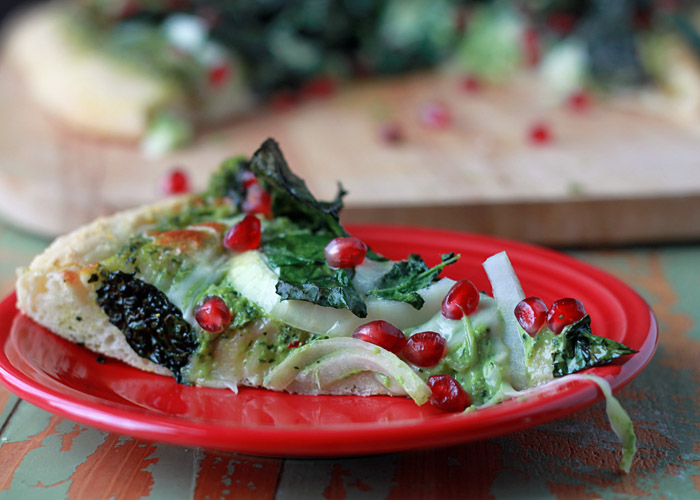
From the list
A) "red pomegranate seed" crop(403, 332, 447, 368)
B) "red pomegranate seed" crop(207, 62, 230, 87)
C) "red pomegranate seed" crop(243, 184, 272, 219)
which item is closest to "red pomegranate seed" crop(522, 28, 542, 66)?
"red pomegranate seed" crop(207, 62, 230, 87)

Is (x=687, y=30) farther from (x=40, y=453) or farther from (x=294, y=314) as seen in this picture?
(x=40, y=453)

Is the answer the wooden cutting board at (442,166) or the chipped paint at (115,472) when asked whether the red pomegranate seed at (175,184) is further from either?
the chipped paint at (115,472)

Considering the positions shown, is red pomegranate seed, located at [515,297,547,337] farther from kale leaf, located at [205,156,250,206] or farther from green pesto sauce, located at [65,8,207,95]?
green pesto sauce, located at [65,8,207,95]

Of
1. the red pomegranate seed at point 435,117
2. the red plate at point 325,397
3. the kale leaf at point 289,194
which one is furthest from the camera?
the red pomegranate seed at point 435,117

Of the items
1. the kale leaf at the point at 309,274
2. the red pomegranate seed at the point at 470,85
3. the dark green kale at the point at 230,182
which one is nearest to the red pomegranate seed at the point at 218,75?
the red pomegranate seed at the point at 470,85

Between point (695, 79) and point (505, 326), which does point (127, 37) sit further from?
point (505, 326)

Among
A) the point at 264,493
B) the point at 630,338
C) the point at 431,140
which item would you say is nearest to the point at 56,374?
the point at 264,493
